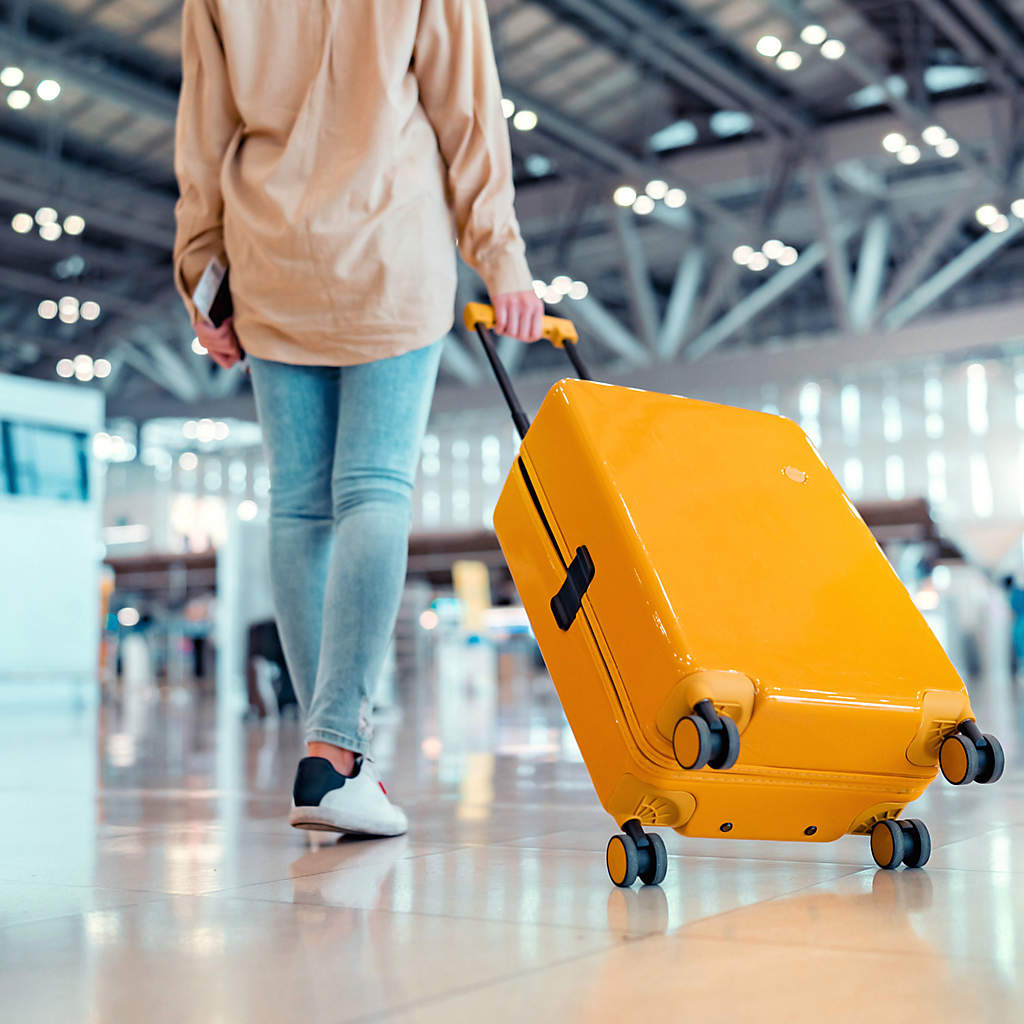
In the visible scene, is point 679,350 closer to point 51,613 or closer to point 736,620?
point 51,613

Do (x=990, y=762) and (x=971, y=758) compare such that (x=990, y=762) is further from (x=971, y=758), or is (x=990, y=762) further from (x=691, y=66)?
(x=691, y=66)

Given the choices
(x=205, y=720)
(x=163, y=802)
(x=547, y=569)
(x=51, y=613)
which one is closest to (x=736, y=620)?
(x=547, y=569)

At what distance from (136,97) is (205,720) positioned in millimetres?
7954

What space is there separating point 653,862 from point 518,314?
2.57 feet

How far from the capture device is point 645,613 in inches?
47.9

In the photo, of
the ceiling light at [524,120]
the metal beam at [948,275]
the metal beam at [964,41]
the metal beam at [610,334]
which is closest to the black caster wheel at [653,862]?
the ceiling light at [524,120]

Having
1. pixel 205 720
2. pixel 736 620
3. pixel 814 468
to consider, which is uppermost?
pixel 814 468

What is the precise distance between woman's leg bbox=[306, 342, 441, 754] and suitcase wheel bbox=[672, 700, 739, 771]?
1.90 ft

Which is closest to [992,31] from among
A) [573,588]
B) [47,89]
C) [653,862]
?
[47,89]

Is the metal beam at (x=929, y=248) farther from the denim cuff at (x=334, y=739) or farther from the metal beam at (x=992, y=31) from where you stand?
the denim cuff at (x=334, y=739)

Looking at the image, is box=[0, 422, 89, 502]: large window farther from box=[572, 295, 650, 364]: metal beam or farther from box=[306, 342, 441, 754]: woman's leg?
box=[572, 295, 650, 364]: metal beam

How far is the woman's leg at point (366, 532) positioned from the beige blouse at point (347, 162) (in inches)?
2.2

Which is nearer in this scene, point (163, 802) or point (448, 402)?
point (163, 802)

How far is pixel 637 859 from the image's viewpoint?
119cm
